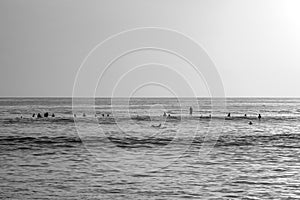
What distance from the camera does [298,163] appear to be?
31.5 meters

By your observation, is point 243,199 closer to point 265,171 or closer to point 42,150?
point 265,171

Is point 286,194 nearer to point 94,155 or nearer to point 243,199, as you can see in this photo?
point 243,199

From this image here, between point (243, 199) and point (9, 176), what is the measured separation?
1201 centimetres

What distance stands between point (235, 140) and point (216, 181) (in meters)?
22.8

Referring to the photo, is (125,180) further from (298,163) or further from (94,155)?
(298,163)

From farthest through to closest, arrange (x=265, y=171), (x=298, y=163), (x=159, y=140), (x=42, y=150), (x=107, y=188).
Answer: (x=159, y=140)
(x=42, y=150)
(x=298, y=163)
(x=265, y=171)
(x=107, y=188)

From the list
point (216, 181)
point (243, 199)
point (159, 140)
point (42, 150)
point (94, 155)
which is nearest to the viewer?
point (243, 199)

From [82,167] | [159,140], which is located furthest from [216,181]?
[159,140]

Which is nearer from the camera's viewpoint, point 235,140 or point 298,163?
point 298,163

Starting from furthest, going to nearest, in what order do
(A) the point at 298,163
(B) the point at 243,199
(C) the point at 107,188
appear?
(A) the point at 298,163 → (C) the point at 107,188 → (B) the point at 243,199

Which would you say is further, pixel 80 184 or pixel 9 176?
pixel 9 176

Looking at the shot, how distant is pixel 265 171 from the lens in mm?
28328

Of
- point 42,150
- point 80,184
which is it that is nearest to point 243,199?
point 80,184

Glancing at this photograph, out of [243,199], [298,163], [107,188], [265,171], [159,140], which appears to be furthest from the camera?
[159,140]
